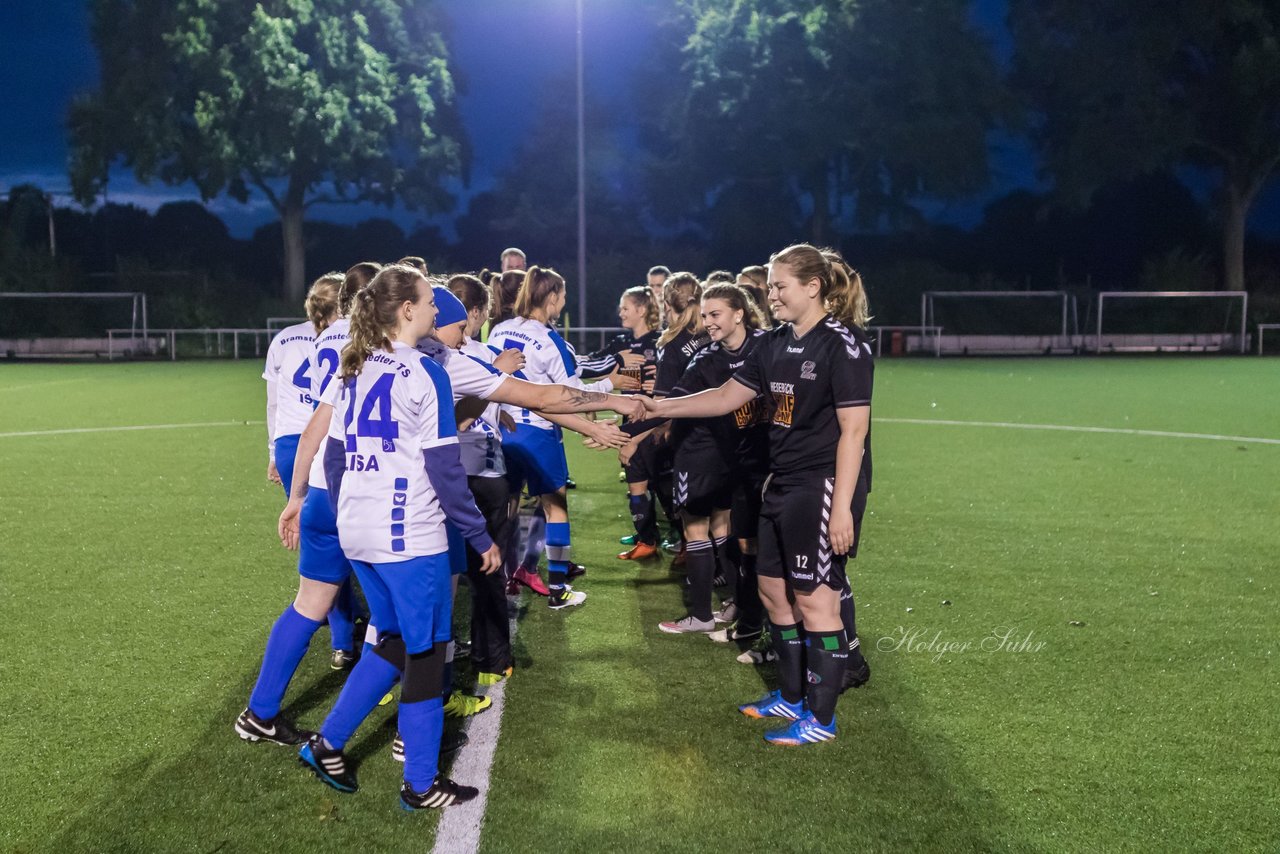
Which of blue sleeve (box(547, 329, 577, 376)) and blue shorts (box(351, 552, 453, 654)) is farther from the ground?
blue sleeve (box(547, 329, 577, 376))

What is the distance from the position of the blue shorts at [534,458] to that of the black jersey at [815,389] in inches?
82.1

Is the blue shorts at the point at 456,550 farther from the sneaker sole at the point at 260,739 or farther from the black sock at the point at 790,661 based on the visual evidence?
the black sock at the point at 790,661

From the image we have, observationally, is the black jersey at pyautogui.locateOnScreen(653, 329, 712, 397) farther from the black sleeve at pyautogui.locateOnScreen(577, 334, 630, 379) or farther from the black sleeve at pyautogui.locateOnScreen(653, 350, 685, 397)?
the black sleeve at pyautogui.locateOnScreen(577, 334, 630, 379)

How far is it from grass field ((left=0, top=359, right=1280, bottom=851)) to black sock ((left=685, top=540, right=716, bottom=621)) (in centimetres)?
23

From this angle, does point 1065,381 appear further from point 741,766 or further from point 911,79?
point 741,766

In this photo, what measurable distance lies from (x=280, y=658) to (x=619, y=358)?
3533 millimetres

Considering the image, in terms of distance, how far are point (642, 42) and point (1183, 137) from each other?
23.9 metres

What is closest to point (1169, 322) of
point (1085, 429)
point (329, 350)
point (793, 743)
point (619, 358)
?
point (1085, 429)

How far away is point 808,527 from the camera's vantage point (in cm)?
432

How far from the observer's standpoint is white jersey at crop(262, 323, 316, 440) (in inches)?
203

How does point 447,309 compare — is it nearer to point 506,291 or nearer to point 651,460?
point 506,291

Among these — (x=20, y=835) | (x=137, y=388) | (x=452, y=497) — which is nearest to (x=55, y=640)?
(x=20, y=835)

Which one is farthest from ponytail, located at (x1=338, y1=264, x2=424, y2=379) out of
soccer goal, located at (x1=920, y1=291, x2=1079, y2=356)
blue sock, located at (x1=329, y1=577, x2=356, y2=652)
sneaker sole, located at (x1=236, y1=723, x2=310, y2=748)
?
soccer goal, located at (x1=920, y1=291, x2=1079, y2=356)

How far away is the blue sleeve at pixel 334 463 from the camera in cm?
378
